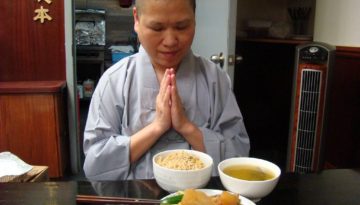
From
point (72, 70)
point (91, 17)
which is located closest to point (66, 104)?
point (72, 70)

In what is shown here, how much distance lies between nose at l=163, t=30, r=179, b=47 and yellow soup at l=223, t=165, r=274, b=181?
391mm

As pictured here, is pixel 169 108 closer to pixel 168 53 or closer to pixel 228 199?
pixel 168 53

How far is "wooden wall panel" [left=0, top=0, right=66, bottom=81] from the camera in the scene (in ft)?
8.77

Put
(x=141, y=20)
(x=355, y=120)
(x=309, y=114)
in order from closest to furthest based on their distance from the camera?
(x=141, y=20) < (x=309, y=114) < (x=355, y=120)

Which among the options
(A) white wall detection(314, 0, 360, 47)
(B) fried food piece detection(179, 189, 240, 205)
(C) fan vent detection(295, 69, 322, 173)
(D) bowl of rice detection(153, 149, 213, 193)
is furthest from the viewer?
(A) white wall detection(314, 0, 360, 47)

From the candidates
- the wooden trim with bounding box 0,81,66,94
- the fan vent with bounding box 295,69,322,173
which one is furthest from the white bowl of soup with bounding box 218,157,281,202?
the wooden trim with bounding box 0,81,66,94

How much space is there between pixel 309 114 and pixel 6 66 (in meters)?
2.27

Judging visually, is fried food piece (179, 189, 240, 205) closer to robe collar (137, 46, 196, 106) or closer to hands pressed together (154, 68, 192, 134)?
hands pressed together (154, 68, 192, 134)

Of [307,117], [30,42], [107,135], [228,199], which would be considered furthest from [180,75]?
[30,42]

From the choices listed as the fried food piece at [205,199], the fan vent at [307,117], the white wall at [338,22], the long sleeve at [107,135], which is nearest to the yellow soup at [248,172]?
the fried food piece at [205,199]

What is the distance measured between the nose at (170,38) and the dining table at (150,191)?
15.4 inches

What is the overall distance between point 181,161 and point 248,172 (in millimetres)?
163

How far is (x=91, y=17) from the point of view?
5203 mm

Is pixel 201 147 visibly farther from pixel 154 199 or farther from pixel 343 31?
pixel 343 31
